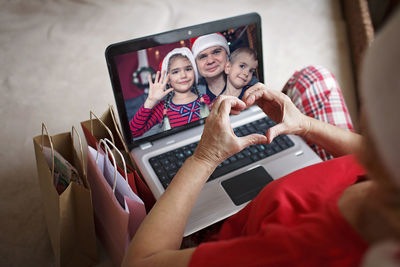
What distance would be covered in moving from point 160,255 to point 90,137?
0.40m

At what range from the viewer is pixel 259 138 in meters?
0.78

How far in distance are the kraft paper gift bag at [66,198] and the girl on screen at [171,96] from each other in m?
0.19

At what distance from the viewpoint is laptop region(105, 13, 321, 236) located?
2.84 feet

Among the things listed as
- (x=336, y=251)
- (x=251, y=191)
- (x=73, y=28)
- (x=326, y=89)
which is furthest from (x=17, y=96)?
(x=336, y=251)

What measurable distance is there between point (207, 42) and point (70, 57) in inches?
29.1

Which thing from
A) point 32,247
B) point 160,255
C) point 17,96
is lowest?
point 32,247

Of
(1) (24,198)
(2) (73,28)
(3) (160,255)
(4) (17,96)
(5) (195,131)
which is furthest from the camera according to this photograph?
(2) (73,28)

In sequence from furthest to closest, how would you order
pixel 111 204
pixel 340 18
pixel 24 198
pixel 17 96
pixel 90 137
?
1. pixel 340 18
2. pixel 17 96
3. pixel 24 198
4. pixel 90 137
5. pixel 111 204

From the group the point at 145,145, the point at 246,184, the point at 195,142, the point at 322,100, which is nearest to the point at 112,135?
the point at 145,145

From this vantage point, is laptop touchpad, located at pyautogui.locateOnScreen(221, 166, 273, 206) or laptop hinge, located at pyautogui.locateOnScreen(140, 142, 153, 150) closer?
laptop touchpad, located at pyautogui.locateOnScreen(221, 166, 273, 206)

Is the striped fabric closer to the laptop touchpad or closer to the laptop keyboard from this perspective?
the laptop keyboard

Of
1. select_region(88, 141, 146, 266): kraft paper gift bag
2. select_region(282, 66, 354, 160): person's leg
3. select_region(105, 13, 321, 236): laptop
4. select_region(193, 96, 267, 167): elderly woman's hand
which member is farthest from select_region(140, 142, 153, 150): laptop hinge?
select_region(282, 66, 354, 160): person's leg

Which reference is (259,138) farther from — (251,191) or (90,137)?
(90,137)

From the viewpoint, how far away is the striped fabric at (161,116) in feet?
3.13
